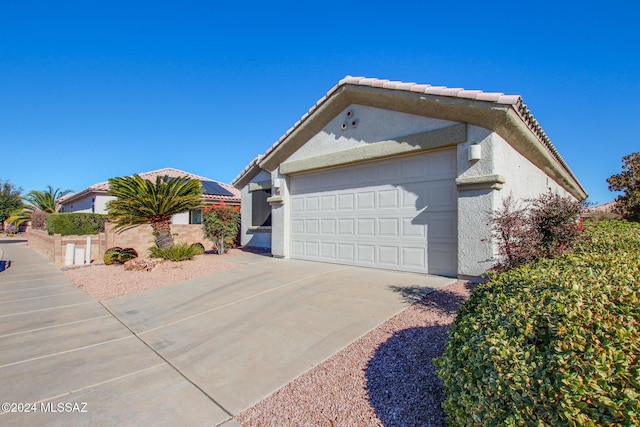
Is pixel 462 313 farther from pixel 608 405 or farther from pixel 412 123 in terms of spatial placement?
pixel 412 123

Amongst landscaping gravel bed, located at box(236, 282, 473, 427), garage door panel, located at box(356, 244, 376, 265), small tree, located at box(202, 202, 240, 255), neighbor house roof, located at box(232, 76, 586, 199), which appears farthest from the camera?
small tree, located at box(202, 202, 240, 255)

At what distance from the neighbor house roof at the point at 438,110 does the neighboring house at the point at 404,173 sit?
27 millimetres

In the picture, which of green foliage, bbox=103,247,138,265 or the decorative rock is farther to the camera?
green foliage, bbox=103,247,138,265

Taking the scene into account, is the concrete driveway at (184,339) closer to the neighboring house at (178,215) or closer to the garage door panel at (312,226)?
the garage door panel at (312,226)

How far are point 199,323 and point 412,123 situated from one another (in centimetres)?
654

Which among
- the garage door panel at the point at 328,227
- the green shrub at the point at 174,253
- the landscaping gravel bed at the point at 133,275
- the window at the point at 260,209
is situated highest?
the window at the point at 260,209

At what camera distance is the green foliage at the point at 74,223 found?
61.4 ft

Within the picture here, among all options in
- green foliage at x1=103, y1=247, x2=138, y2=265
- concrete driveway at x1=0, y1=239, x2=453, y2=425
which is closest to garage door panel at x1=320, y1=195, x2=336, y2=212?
concrete driveway at x1=0, y1=239, x2=453, y2=425

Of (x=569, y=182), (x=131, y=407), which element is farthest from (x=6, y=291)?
(x=569, y=182)

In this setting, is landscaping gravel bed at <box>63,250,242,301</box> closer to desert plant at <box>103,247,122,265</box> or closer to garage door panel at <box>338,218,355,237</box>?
desert plant at <box>103,247,122,265</box>

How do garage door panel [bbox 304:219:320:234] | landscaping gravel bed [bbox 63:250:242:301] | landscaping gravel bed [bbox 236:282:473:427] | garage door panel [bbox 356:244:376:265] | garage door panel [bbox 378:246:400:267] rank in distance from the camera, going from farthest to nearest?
1. garage door panel [bbox 304:219:320:234]
2. garage door panel [bbox 356:244:376:265]
3. garage door panel [bbox 378:246:400:267]
4. landscaping gravel bed [bbox 63:250:242:301]
5. landscaping gravel bed [bbox 236:282:473:427]

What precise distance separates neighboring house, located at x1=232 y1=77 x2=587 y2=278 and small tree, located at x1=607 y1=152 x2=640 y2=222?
21.3ft

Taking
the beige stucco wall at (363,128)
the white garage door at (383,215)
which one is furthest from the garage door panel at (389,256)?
the beige stucco wall at (363,128)

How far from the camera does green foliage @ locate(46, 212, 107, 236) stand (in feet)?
61.4
